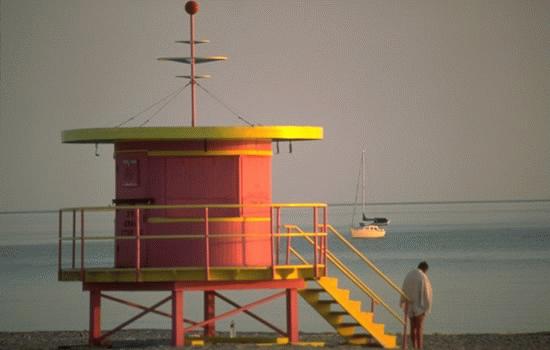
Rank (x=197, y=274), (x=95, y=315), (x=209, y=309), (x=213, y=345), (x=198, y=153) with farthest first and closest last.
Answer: (x=209, y=309) < (x=95, y=315) < (x=213, y=345) < (x=198, y=153) < (x=197, y=274)

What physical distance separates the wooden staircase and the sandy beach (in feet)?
1.19

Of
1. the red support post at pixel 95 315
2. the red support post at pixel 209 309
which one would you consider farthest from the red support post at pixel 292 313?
the red support post at pixel 95 315

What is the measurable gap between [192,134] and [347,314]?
461 centimetres

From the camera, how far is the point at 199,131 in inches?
1364

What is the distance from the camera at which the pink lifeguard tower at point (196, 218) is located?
113 feet

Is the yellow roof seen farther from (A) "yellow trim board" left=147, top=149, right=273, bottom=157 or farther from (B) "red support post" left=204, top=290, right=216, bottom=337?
(B) "red support post" left=204, top=290, right=216, bottom=337

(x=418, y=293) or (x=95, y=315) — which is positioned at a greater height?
(x=418, y=293)

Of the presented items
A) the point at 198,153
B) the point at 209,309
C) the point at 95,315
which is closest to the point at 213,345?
the point at 95,315

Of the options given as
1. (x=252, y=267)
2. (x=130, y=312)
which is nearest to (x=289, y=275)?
(x=252, y=267)

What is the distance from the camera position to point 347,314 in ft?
118

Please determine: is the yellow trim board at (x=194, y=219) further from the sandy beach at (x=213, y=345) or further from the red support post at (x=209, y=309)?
the red support post at (x=209, y=309)

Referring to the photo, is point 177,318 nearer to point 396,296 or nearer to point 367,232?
point 396,296

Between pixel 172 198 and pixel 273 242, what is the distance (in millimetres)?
2087

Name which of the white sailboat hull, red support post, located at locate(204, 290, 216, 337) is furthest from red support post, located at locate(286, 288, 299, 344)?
the white sailboat hull
